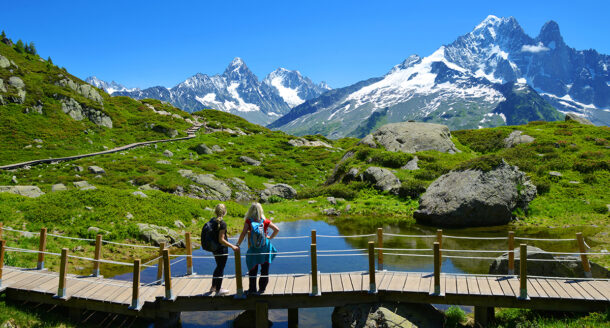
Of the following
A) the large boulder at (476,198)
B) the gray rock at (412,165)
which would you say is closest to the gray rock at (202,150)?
the gray rock at (412,165)

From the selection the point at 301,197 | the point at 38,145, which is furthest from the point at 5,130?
the point at 301,197

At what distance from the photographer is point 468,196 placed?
28812 mm

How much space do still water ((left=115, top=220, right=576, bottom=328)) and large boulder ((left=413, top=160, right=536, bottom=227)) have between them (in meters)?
1.07

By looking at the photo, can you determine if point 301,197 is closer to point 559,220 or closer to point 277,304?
point 559,220

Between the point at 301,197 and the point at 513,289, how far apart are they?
32.2m

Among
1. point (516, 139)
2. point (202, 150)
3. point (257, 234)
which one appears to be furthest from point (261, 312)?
point (202, 150)

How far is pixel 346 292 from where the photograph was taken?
13414 mm

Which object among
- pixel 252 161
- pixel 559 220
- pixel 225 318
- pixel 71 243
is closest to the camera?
pixel 225 318

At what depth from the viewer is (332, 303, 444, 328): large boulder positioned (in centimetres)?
1281

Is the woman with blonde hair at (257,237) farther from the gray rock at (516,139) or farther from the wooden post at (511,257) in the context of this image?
the gray rock at (516,139)

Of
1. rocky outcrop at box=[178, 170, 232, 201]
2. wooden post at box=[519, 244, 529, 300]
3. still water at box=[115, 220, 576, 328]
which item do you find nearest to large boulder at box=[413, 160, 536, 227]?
still water at box=[115, 220, 576, 328]

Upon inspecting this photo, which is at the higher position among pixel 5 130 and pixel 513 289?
pixel 5 130

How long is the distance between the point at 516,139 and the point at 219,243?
50716 mm

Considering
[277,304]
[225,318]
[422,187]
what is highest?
[422,187]
